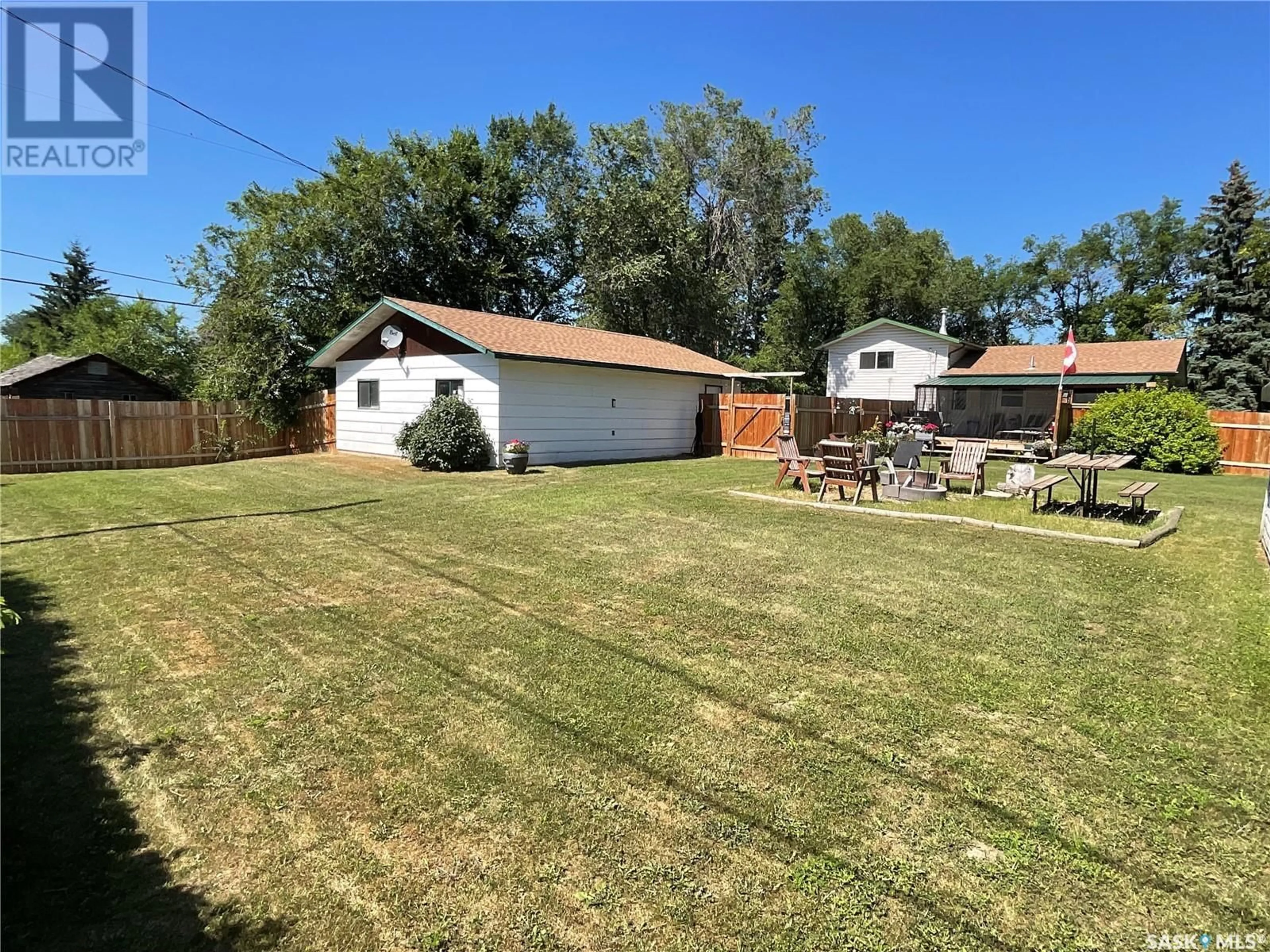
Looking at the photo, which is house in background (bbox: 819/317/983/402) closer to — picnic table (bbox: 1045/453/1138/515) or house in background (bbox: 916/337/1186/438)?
house in background (bbox: 916/337/1186/438)

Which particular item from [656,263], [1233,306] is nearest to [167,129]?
[656,263]

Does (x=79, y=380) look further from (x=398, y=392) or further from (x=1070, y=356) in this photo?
(x=1070, y=356)

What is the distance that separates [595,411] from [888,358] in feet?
60.3

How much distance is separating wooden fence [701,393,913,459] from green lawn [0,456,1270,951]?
41.1ft

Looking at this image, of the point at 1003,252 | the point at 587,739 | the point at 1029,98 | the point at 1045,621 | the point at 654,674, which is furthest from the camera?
the point at 1003,252

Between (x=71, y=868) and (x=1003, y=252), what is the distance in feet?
166

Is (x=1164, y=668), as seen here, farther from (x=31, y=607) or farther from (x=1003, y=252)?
(x=1003, y=252)

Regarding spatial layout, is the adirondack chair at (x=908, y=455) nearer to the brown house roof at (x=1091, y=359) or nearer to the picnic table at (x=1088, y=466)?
the picnic table at (x=1088, y=466)

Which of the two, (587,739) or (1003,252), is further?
(1003,252)

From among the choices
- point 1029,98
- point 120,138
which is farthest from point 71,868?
point 1029,98

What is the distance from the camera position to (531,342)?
53.9 feet

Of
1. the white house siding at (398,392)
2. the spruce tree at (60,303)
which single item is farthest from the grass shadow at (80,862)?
the spruce tree at (60,303)

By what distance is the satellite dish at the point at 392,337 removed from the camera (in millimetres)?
16609

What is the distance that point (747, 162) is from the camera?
35469 millimetres
